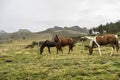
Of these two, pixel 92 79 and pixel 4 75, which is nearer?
pixel 92 79

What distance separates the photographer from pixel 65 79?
17.9m

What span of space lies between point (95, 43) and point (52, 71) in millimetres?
12279

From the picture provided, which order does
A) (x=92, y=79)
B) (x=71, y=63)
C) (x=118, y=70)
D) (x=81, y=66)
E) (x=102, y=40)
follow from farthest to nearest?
1. (x=102, y=40)
2. (x=71, y=63)
3. (x=81, y=66)
4. (x=118, y=70)
5. (x=92, y=79)

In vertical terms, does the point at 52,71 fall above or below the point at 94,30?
below

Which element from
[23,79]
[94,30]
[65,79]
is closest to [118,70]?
[65,79]

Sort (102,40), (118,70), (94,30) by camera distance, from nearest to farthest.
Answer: (118,70), (102,40), (94,30)

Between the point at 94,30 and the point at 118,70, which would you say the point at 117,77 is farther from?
the point at 94,30

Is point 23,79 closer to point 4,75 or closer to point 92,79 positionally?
point 4,75

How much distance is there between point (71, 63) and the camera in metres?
23.4

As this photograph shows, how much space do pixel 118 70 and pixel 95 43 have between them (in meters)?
11.8

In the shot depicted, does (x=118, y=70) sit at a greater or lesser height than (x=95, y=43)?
lesser

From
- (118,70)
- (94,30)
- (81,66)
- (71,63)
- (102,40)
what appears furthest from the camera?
(94,30)

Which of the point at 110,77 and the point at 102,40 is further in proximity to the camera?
the point at 102,40

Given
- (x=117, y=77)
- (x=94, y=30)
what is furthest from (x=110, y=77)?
(x=94, y=30)
